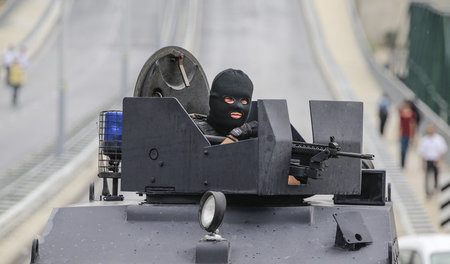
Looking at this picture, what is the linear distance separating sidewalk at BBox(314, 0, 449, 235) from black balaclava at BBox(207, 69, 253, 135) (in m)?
16.0

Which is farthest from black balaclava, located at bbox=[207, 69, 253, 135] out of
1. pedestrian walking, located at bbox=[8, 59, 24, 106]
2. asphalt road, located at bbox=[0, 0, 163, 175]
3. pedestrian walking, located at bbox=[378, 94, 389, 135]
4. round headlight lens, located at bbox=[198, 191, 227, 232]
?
pedestrian walking, located at bbox=[8, 59, 24, 106]

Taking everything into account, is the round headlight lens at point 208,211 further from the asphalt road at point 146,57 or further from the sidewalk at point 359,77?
the asphalt road at point 146,57

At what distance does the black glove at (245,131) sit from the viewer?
859 cm

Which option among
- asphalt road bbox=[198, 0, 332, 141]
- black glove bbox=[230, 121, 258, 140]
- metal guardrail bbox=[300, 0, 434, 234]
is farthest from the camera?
asphalt road bbox=[198, 0, 332, 141]

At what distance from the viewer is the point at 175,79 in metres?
10.9

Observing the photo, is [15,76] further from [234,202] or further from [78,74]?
[234,202]

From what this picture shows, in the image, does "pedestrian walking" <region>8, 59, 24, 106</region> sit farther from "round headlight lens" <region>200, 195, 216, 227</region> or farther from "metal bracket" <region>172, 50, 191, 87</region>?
"round headlight lens" <region>200, 195, 216, 227</region>

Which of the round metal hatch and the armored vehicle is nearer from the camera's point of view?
the armored vehicle

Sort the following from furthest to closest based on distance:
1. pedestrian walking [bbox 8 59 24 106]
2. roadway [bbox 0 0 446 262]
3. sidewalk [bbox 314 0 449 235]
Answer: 1. pedestrian walking [bbox 8 59 24 106]
2. roadway [bbox 0 0 446 262]
3. sidewalk [bbox 314 0 449 235]

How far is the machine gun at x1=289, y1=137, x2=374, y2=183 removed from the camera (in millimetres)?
A: 7980

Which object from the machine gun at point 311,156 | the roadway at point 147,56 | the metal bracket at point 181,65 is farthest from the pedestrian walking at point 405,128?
the machine gun at point 311,156

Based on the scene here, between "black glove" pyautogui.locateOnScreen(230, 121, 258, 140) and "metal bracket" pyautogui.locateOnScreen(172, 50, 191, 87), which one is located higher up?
"metal bracket" pyautogui.locateOnScreen(172, 50, 191, 87)

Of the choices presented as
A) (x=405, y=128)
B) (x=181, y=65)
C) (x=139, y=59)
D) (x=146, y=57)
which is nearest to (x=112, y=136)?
(x=181, y=65)

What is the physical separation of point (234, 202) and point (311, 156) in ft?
2.31
